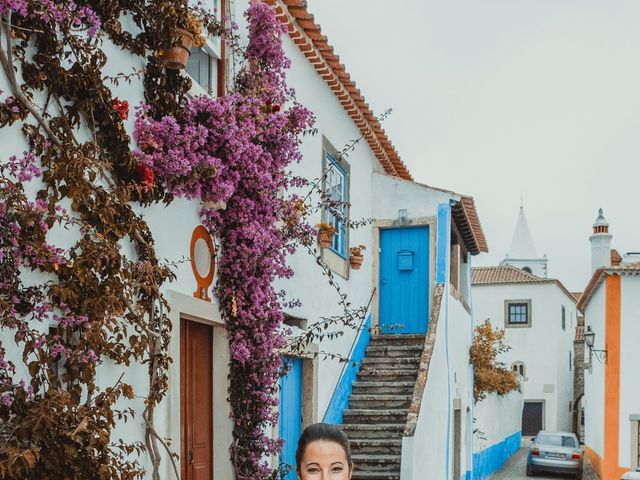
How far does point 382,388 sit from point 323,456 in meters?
9.57

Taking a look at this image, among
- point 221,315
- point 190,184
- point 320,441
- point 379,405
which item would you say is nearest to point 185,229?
point 190,184

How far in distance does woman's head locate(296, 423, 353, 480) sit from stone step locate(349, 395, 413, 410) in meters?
9.02

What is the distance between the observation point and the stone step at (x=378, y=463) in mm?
10539

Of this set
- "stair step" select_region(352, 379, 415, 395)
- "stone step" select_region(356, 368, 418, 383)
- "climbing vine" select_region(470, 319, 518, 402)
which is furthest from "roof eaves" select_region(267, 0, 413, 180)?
"climbing vine" select_region(470, 319, 518, 402)

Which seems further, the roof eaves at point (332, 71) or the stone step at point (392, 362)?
the stone step at point (392, 362)

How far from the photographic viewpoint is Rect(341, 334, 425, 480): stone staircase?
1060 centimetres

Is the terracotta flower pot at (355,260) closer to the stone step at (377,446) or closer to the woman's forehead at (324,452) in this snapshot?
the stone step at (377,446)

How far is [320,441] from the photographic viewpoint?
112 inches

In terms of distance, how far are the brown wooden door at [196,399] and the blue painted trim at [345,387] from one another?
3405 millimetres

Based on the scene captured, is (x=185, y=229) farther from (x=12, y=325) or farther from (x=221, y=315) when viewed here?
(x=12, y=325)

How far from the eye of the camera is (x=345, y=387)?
11727 mm

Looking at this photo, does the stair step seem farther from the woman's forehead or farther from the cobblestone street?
the cobblestone street

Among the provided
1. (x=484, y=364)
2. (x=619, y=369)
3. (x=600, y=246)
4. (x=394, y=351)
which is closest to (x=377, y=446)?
(x=394, y=351)

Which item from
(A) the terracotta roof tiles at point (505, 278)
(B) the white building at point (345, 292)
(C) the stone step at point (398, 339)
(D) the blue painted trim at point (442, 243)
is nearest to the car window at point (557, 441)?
(B) the white building at point (345, 292)
